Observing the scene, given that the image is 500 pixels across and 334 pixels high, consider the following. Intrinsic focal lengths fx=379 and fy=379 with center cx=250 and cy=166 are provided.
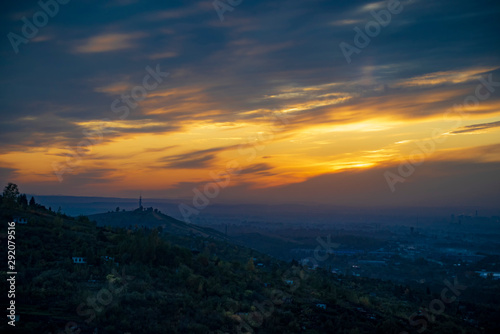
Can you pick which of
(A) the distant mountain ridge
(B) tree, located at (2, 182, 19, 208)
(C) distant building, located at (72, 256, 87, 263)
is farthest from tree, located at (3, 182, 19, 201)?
(A) the distant mountain ridge

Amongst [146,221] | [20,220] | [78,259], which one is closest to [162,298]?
[78,259]

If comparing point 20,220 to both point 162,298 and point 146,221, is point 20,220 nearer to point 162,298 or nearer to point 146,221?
point 162,298

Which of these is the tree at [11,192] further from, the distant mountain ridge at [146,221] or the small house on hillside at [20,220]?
the distant mountain ridge at [146,221]

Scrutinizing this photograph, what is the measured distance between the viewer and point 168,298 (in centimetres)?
1991

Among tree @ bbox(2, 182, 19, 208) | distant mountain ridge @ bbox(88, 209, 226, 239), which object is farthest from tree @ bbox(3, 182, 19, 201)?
distant mountain ridge @ bbox(88, 209, 226, 239)

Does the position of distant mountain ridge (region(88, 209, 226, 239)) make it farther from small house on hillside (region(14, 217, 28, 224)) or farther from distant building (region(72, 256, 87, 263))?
distant building (region(72, 256, 87, 263))

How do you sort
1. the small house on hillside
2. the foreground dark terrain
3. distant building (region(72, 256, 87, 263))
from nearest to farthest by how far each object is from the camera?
1. the foreground dark terrain
2. distant building (region(72, 256, 87, 263))
3. the small house on hillside

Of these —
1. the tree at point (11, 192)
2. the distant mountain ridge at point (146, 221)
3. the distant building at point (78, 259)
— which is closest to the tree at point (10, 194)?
the tree at point (11, 192)

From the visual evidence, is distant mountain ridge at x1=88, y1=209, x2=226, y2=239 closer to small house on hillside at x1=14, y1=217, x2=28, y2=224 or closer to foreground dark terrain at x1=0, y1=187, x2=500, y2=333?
foreground dark terrain at x1=0, y1=187, x2=500, y2=333

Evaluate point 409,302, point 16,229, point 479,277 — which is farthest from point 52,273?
point 479,277

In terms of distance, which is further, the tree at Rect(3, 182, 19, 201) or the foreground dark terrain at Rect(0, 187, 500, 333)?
the tree at Rect(3, 182, 19, 201)

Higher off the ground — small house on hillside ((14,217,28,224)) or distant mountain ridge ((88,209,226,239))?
small house on hillside ((14,217,28,224))

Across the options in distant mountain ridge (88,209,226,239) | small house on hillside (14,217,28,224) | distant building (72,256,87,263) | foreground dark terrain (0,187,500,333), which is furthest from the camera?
distant mountain ridge (88,209,226,239)

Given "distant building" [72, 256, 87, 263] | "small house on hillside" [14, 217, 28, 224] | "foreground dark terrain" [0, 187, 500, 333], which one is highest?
"small house on hillside" [14, 217, 28, 224]
